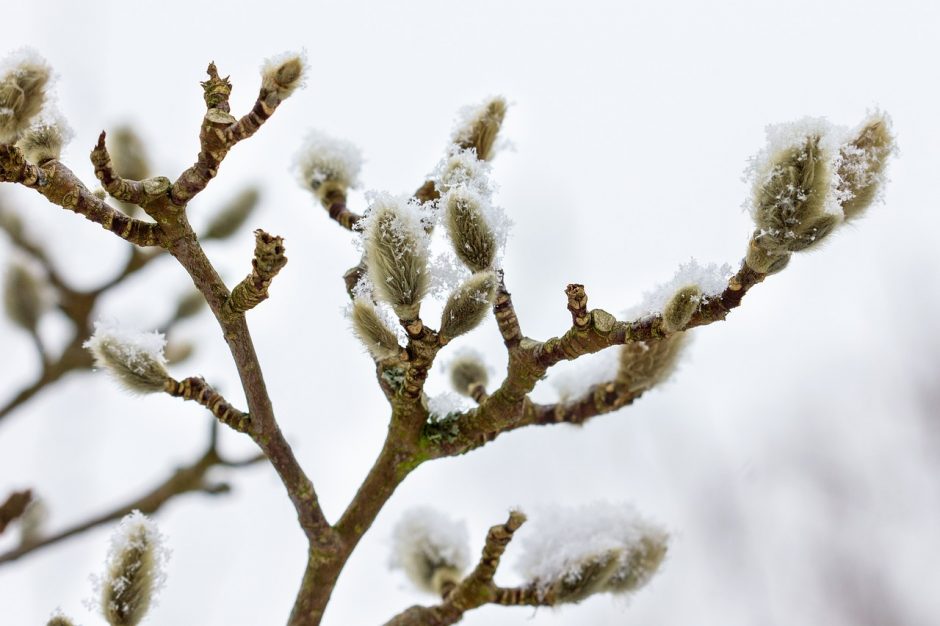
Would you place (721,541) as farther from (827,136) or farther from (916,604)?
(827,136)

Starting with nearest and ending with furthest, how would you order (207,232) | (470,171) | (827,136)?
(827,136) → (470,171) → (207,232)

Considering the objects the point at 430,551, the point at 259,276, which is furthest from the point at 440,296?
the point at 430,551

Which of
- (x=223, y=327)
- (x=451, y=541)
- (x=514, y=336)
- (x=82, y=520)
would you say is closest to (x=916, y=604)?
(x=451, y=541)

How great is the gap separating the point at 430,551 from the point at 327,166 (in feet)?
2.09

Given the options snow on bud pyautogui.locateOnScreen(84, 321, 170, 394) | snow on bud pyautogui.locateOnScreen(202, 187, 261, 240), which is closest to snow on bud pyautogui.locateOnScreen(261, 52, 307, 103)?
snow on bud pyautogui.locateOnScreen(84, 321, 170, 394)

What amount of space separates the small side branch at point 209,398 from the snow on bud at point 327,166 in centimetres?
34

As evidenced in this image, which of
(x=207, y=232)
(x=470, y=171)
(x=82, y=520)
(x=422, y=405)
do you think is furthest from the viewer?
(x=207, y=232)

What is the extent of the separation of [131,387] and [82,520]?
3.07 feet

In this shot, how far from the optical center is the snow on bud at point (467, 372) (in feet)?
4.16

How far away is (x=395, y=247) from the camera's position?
793mm

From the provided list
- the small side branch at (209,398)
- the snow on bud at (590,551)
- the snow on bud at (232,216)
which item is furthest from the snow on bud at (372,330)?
the snow on bud at (232,216)

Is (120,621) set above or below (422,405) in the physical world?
below

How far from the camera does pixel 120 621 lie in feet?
3.11

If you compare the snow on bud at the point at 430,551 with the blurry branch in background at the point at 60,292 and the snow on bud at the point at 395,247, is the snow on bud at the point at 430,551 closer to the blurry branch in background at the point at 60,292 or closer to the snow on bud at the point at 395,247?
the snow on bud at the point at 395,247
